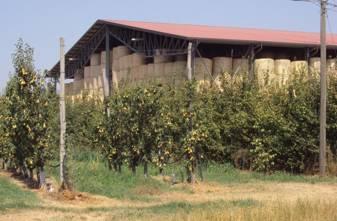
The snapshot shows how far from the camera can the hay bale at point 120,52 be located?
1361 inches

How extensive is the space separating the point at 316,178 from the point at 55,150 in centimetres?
835

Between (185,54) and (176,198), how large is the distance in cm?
1489

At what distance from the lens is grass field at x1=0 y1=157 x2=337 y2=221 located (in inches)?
426

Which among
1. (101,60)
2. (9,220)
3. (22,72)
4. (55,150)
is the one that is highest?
(101,60)

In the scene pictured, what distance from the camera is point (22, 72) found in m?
15.5

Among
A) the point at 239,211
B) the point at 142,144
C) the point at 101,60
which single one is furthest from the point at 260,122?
the point at 101,60

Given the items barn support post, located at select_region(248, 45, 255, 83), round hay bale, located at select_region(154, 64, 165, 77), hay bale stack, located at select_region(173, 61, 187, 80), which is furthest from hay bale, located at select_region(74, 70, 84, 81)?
barn support post, located at select_region(248, 45, 255, 83)

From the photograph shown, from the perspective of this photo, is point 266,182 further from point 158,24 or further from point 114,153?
point 158,24

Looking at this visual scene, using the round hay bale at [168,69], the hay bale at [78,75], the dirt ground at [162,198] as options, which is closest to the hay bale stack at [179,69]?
the round hay bale at [168,69]

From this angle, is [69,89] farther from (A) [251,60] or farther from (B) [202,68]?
(A) [251,60]

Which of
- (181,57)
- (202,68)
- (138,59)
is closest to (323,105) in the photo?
(202,68)

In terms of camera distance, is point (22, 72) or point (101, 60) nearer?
point (22, 72)

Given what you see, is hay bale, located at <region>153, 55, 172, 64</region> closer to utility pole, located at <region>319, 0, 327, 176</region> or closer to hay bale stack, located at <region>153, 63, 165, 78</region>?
hay bale stack, located at <region>153, 63, 165, 78</region>

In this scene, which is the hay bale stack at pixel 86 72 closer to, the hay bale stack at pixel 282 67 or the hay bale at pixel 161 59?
the hay bale at pixel 161 59
